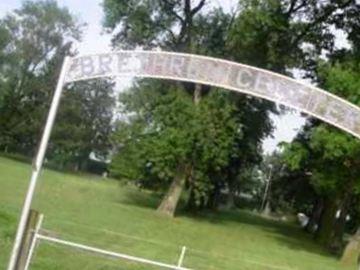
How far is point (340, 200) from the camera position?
42781 millimetres

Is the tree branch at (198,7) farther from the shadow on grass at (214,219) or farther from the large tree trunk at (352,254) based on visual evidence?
the large tree trunk at (352,254)

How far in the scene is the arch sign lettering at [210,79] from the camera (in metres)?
10.2

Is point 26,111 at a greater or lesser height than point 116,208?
greater

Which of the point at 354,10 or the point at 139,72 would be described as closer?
the point at 139,72

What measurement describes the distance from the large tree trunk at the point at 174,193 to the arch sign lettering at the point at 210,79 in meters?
29.9

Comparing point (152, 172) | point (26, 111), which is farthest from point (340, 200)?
point (26, 111)

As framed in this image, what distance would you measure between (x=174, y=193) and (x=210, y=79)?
30949mm

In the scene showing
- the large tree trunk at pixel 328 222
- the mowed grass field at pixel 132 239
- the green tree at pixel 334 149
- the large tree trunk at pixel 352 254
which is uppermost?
the green tree at pixel 334 149

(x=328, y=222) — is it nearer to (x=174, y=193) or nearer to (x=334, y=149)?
(x=174, y=193)

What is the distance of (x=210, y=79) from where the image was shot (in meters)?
10.4

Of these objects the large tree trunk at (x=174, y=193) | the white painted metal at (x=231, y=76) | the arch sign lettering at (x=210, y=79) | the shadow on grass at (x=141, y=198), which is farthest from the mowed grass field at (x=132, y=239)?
the white painted metal at (x=231, y=76)

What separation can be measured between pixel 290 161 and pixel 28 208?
83.5ft

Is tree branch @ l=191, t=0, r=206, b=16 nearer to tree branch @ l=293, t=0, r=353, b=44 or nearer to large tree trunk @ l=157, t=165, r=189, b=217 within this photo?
tree branch @ l=293, t=0, r=353, b=44

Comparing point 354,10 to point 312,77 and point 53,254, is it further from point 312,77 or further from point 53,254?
point 53,254
